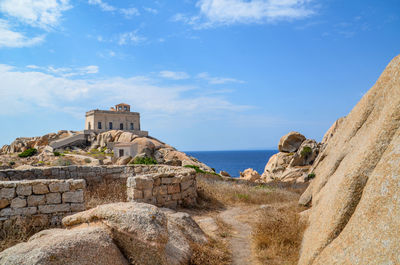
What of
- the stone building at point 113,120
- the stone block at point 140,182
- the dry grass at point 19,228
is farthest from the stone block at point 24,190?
the stone building at point 113,120

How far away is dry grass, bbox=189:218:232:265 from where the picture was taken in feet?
17.2

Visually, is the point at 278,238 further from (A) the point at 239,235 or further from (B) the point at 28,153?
(B) the point at 28,153

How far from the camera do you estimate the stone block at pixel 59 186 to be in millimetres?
7630

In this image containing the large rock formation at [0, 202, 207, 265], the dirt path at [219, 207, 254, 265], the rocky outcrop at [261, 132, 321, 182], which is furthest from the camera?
the rocky outcrop at [261, 132, 321, 182]

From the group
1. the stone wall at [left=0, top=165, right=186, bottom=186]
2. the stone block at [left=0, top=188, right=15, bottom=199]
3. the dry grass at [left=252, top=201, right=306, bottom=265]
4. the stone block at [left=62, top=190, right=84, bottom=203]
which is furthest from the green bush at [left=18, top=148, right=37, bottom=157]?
the dry grass at [left=252, top=201, right=306, bottom=265]

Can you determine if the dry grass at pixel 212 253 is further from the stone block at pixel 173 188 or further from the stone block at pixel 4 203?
the stone block at pixel 4 203

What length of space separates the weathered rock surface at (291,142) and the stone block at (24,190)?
23.8 meters

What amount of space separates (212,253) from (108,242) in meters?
2.27

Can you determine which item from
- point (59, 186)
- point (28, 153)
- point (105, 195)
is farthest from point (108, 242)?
point (28, 153)

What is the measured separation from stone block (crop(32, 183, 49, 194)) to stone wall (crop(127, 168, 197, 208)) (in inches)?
92.1

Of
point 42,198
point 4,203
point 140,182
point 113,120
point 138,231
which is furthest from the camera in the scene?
point 113,120

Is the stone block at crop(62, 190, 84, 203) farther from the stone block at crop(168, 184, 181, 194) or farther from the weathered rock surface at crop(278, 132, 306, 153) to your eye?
the weathered rock surface at crop(278, 132, 306, 153)

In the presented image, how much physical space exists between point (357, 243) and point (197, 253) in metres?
2.95

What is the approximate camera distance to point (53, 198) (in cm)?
762
